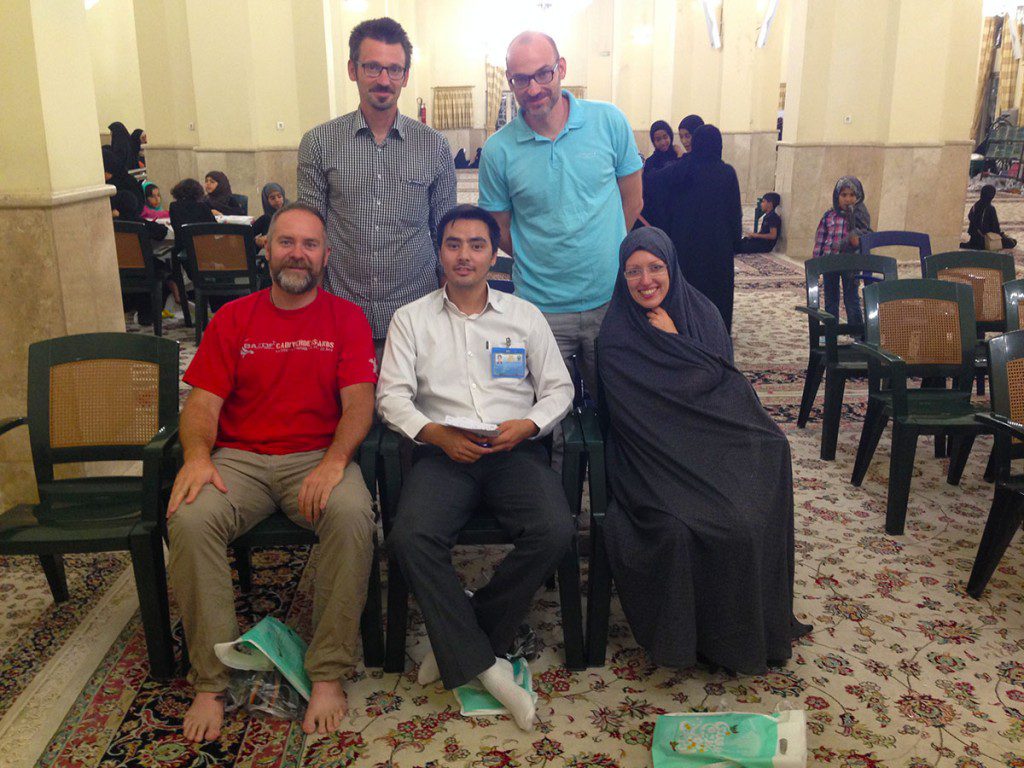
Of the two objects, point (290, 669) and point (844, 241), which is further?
point (844, 241)

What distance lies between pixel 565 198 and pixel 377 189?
24.1 inches

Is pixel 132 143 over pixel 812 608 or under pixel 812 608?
over

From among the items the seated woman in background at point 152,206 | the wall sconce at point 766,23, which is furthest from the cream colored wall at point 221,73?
the wall sconce at point 766,23

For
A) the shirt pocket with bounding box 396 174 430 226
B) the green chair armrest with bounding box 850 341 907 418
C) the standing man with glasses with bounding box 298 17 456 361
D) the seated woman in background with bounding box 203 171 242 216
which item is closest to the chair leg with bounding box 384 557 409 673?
the standing man with glasses with bounding box 298 17 456 361

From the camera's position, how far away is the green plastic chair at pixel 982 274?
443 cm

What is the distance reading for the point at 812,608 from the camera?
296cm

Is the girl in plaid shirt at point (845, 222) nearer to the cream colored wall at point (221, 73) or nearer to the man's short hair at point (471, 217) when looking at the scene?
the man's short hair at point (471, 217)

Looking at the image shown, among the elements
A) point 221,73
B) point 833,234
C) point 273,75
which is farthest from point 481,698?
point 273,75

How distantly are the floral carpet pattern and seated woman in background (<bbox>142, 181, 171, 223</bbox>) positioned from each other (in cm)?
484

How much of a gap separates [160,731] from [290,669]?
341mm

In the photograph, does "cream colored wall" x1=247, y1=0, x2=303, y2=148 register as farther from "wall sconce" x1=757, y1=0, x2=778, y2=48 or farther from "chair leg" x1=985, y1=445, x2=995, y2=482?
"chair leg" x1=985, y1=445, x2=995, y2=482

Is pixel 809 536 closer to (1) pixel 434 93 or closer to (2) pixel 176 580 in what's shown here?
(2) pixel 176 580

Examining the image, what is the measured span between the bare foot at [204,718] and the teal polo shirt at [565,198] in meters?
1.58

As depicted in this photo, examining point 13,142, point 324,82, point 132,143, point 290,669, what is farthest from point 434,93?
point 290,669
